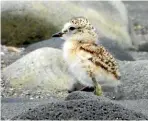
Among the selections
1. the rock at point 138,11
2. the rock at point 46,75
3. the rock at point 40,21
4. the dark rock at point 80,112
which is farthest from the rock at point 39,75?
the rock at point 138,11

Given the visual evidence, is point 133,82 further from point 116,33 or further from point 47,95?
point 116,33

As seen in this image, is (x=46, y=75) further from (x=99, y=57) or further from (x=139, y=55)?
(x=139, y=55)

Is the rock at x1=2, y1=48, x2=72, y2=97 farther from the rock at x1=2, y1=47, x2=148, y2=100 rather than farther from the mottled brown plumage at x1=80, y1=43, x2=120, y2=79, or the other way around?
the mottled brown plumage at x1=80, y1=43, x2=120, y2=79

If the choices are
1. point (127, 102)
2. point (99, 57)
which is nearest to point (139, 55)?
point (127, 102)

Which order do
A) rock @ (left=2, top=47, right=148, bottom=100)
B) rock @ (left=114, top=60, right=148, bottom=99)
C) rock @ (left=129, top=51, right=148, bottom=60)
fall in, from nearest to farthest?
rock @ (left=114, top=60, right=148, bottom=99) → rock @ (left=2, top=47, right=148, bottom=100) → rock @ (left=129, top=51, right=148, bottom=60)

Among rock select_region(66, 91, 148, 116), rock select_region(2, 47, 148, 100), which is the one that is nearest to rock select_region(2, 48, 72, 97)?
rock select_region(2, 47, 148, 100)

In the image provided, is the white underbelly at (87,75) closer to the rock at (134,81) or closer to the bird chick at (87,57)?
the bird chick at (87,57)
